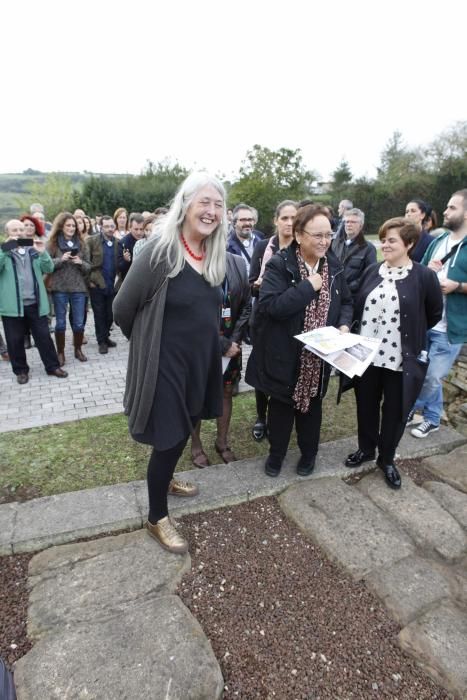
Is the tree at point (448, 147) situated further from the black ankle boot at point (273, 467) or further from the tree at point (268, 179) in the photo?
the black ankle boot at point (273, 467)

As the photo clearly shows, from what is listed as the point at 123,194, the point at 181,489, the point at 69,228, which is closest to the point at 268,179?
the point at 123,194

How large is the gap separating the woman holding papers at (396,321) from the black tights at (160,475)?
1643mm

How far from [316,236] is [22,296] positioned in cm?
421

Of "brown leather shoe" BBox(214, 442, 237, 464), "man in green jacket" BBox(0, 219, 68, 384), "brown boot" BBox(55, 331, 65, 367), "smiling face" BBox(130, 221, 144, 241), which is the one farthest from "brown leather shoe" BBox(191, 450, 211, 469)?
"smiling face" BBox(130, 221, 144, 241)

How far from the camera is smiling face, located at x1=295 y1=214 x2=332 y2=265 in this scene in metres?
2.70

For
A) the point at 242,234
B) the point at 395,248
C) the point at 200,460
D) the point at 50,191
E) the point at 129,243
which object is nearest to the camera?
the point at 395,248

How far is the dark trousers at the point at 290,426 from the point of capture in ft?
10.3

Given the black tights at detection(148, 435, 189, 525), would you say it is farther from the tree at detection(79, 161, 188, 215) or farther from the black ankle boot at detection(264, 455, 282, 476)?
the tree at detection(79, 161, 188, 215)

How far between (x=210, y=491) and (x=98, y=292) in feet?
15.5

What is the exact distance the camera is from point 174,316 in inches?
87.0

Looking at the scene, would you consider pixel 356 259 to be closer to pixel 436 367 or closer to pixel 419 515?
pixel 436 367

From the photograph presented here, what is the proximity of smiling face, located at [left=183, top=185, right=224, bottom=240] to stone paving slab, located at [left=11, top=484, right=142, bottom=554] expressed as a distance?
1.86m

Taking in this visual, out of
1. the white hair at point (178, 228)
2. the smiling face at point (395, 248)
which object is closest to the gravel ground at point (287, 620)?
the white hair at point (178, 228)

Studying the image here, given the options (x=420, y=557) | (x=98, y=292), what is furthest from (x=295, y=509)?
(x=98, y=292)
